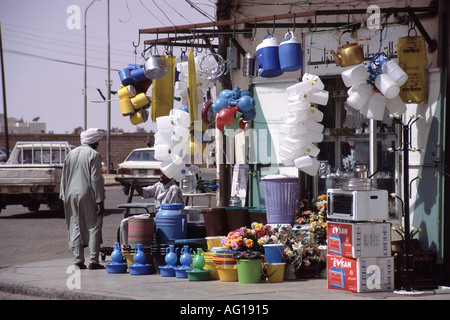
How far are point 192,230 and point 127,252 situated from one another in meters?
1.08

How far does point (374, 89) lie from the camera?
870 centimetres

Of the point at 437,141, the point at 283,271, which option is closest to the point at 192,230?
the point at 283,271

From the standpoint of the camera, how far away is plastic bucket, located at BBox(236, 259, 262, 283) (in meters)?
8.82

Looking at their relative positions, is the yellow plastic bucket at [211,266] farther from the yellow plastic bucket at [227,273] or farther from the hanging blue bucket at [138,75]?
the hanging blue bucket at [138,75]

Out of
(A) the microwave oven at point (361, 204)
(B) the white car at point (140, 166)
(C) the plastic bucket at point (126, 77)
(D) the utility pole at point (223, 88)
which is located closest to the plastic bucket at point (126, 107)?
(C) the plastic bucket at point (126, 77)

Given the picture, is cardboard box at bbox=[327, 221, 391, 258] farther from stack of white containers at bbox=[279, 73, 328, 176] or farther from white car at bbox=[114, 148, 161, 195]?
white car at bbox=[114, 148, 161, 195]

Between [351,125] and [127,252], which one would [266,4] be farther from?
[127,252]

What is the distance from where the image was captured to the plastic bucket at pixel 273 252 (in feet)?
29.5

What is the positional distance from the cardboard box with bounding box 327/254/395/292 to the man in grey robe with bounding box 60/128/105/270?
3494 mm

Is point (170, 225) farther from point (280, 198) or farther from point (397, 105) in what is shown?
point (397, 105)

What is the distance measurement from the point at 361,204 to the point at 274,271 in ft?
5.17

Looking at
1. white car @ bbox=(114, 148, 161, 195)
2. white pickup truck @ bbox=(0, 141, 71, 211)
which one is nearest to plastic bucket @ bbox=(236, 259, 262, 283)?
white pickup truck @ bbox=(0, 141, 71, 211)

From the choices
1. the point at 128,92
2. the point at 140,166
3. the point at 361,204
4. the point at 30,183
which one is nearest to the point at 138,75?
the point at 128,92

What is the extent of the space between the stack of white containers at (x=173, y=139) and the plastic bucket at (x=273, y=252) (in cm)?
204
